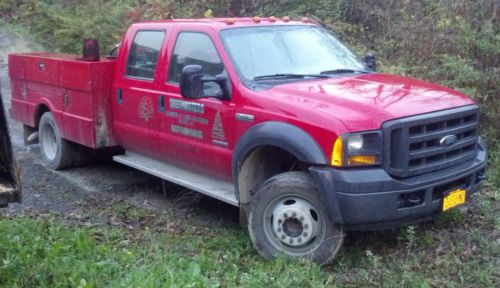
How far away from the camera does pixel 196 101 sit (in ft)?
20.2

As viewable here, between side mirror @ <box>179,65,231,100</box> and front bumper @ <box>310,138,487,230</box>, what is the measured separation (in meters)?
1.26

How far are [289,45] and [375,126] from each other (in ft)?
5.67

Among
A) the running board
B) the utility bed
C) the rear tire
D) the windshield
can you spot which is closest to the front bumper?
the running board

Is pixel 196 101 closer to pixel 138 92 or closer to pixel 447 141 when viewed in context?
pixel 138 92

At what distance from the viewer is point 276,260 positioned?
5230mm

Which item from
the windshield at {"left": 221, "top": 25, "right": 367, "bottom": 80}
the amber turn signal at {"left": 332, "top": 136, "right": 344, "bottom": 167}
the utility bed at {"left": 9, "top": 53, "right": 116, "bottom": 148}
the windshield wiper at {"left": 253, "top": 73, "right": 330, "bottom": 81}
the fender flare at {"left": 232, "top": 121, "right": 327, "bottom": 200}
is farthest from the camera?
the utility bed at {"left": 9, "top": 53, "right": 116, "bottom": 148}

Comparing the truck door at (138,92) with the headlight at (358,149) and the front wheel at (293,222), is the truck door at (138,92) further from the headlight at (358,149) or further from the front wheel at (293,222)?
the headlight at (358,149)

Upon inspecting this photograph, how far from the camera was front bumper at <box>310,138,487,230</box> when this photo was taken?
4.86 meters

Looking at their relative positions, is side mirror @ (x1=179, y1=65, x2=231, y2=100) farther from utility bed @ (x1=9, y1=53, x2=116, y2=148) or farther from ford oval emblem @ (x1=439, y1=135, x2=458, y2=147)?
utility bed @ (x1=9, y1=53, x2=116, y2=148)

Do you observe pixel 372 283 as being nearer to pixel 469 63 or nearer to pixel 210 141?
pixel 210 141

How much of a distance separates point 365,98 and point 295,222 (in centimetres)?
113

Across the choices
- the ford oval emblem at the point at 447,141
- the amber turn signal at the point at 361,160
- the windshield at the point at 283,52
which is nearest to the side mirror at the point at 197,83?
the windshield at the point at 283,52

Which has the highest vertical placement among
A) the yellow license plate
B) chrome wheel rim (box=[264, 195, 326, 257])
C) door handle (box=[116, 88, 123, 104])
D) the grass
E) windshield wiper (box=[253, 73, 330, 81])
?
windshield wiper (box=[253, 73, 330, 81])

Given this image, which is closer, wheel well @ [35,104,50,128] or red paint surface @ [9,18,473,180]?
red paint surface @ [9,18,473,180]
